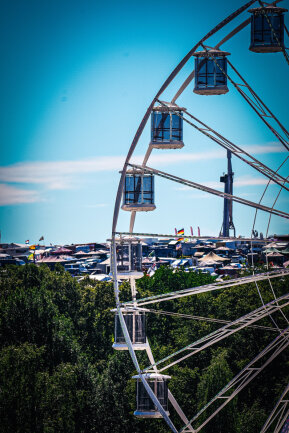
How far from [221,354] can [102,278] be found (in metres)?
81.2

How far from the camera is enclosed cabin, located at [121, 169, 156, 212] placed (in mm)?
43781

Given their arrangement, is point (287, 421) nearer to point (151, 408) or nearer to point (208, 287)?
point (208, 287)

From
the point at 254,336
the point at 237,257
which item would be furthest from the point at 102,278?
the point at 254,336

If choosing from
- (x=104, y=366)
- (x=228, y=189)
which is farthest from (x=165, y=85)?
(x=228, y=189)

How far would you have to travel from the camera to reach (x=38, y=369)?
75.9 m

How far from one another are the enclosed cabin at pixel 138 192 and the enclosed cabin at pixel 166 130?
1449mm

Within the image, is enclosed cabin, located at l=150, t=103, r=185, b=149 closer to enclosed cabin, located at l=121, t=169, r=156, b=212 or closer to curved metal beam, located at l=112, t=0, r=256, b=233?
enclosed cabin, located at l=121, t=169, r=156, b=212

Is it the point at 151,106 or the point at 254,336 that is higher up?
the point at 151,106

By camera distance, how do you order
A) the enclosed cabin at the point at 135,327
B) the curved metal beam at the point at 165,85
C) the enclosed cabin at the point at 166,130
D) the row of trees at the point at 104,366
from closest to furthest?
the curved metal beam at the point at 165,85
the enclosed cabin at the point at 135,327
the enclosed cabin at the point at 166,130
the row of trees at the point at 104,366

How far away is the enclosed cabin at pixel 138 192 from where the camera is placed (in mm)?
43781

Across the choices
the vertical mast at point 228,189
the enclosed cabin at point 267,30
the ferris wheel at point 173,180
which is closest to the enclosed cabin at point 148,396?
the ferris wheel at point 173,180

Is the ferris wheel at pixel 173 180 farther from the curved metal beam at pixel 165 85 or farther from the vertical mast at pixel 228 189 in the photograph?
the vertical mast at pixel 228 189

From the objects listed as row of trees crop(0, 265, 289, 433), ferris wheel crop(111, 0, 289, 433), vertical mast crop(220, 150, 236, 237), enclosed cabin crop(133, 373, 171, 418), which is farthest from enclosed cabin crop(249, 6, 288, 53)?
vertical mast crop(220, 150, 236, 237)

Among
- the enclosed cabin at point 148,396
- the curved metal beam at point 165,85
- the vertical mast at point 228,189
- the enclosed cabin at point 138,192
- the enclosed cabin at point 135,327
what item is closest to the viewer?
the curved metal beam at point 165,85
